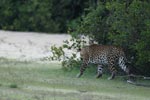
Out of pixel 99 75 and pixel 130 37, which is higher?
pixel 130 37

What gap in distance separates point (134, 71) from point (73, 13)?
723 inches

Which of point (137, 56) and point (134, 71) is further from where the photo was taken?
point (134, 71)

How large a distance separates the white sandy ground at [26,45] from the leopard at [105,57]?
451 cm

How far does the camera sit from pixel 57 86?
14.8m

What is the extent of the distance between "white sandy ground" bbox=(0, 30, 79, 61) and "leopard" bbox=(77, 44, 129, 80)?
14.8 ft

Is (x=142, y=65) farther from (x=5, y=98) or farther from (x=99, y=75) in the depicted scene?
(x=5, y=98)

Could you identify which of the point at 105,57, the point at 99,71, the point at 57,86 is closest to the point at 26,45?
the point at 99,71

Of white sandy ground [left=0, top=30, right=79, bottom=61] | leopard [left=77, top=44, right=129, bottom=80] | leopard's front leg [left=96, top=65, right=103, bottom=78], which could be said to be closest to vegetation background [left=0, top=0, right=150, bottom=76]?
leopard [left=77, top=44, right=129, bottom=80]

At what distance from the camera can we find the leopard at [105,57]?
1644 cm

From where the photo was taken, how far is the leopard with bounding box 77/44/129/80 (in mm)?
16438

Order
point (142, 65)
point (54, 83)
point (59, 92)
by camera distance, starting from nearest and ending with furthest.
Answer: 1. point (59, 92)
2. point (54, 83)
3. point (142, 65)

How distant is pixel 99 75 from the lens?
17.0 meters

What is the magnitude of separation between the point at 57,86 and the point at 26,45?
1064 cm

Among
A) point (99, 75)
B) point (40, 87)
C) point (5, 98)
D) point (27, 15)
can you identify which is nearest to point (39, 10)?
point (27, 15)
